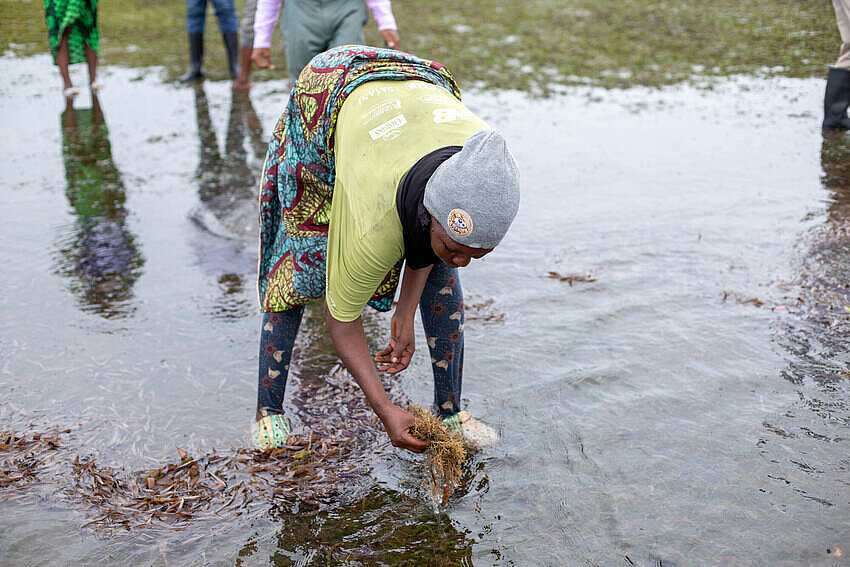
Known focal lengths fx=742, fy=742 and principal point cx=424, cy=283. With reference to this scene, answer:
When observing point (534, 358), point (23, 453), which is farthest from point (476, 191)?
point (23, 453)

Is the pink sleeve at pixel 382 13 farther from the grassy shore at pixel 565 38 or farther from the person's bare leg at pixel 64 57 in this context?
the person's bare leg at pixel 64 57

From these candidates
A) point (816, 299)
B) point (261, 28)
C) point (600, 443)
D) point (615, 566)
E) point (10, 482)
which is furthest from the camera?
point (261, 28)

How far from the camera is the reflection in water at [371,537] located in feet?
8.36

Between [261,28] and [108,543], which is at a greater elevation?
[261,28]

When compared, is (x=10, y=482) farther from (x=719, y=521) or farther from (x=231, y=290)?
(x=719, y=521)

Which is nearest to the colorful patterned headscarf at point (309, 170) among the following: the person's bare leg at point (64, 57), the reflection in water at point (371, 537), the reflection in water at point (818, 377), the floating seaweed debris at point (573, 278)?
the reflection in water at point (371, 537)

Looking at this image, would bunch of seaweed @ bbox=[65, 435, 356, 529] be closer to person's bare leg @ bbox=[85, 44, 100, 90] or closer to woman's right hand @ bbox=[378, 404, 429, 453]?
woman's right hand @ bbox=[378, 404, 429, 453]

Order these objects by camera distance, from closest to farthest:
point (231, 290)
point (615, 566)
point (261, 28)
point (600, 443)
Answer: point (615, 566) → point (600, 443) → point (231, 290) → point (261, 28)

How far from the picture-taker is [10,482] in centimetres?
283

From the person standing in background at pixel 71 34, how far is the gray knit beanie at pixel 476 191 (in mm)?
7513

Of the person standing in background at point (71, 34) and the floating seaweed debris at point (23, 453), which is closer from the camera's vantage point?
the floating seaweed debris at point (23, 453)

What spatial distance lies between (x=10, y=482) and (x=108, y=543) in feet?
1.87

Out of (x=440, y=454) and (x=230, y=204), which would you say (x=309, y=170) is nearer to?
(x=440, y=454)

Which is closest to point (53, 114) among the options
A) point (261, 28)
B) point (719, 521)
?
point (261, 28)
